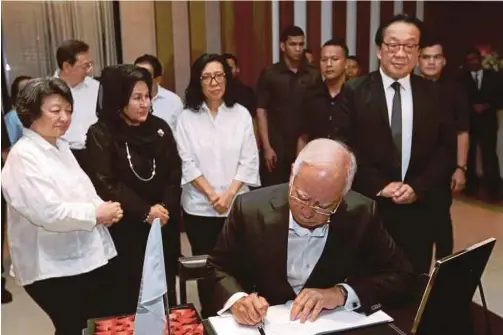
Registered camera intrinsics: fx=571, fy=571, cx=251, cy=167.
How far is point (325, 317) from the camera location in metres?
1.41

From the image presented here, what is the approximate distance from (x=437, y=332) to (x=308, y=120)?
8.37 ft

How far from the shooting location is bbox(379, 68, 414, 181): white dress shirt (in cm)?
233

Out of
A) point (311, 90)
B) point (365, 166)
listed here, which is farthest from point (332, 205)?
point (311, 90)

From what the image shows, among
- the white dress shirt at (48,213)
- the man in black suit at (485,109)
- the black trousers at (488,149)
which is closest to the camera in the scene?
the white dress shirt at (48,213)

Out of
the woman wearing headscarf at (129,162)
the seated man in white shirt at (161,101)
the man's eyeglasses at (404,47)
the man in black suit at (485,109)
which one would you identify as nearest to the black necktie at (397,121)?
the man's eyeglasses at (404,47)

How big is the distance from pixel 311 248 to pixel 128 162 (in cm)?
107

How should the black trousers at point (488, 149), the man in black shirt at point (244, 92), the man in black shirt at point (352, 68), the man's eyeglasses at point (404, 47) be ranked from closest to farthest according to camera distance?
the man's eyeglasses at point (404, 47) < the man in black shirt at point (244, 92) < the man in black shirt at point (352, 68) < the black trousers at point (488, 149)

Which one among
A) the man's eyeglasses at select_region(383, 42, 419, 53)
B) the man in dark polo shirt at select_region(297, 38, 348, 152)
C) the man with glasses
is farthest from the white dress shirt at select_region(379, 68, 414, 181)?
the man with glasses

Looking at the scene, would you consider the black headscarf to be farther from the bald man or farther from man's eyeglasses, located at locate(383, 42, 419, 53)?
man's eyeglasses, located at locate(383, 42, 419, 53)

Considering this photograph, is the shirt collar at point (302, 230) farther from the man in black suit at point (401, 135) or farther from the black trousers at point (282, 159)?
the black trousers at point (282, 159)

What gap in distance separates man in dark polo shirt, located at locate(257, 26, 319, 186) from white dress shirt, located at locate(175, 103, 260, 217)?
1011 mm

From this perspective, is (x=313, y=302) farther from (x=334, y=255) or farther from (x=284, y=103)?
(x=284, y=103)

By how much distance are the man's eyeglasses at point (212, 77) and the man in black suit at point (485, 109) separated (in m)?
3.35

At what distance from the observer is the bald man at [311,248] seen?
144 centimetres
